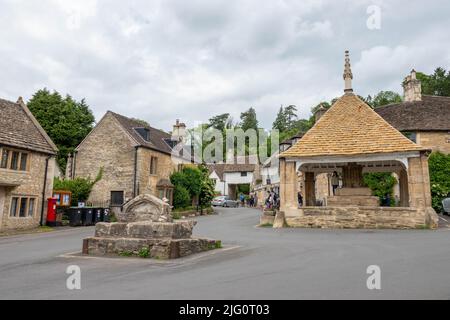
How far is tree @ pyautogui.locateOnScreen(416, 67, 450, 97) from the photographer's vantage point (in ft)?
147

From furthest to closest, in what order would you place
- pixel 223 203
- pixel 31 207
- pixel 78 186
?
1. pixel 223 203
2. pixel 78 186
3. pixel 31 207

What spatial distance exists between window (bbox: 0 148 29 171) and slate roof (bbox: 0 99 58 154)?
1.77 ft

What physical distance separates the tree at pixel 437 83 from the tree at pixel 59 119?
4379 centimetres

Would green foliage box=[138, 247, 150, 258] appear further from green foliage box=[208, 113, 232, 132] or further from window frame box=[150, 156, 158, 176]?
green foliage box=[208, 113, 232, 132]

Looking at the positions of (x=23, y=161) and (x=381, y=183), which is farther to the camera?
(x=381, y=183)

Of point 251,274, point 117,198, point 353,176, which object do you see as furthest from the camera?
point 117,198

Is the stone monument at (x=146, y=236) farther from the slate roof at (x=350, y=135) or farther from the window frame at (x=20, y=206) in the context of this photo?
the window frame at (x=20, y=206)

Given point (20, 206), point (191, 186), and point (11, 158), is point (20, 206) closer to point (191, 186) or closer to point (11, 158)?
point (11, 158)

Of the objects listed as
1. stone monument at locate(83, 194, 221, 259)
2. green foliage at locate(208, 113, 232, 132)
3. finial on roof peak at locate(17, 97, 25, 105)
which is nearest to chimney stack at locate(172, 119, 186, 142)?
finial on roof peak at locate(17, 97, 25, 105)

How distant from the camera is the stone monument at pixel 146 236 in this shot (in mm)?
9859

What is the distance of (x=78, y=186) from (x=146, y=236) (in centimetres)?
2190

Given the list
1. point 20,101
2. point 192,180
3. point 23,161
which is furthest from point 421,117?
point 20,101

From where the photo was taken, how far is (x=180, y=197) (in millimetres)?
33375

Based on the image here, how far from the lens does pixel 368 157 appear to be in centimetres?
1819
